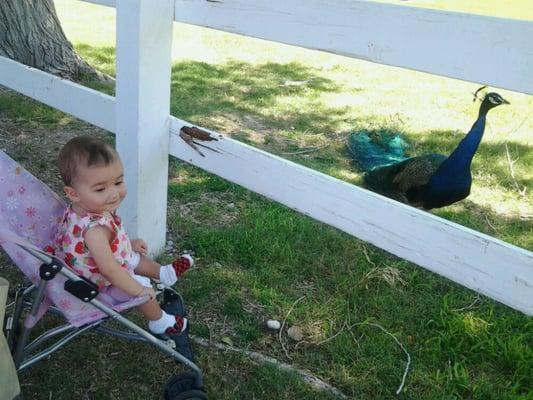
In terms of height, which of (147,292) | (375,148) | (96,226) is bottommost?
(375,148)

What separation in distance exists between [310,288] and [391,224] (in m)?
0.84

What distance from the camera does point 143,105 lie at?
2.48 m

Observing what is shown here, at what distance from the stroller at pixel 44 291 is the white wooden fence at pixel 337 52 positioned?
2.04 feet

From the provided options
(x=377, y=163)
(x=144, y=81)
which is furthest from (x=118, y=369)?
(x=377, y=163)

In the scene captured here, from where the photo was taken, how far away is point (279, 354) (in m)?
2.39

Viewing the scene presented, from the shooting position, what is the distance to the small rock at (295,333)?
2473 mm

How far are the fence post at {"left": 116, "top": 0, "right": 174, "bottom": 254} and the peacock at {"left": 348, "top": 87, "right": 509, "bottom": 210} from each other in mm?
1671

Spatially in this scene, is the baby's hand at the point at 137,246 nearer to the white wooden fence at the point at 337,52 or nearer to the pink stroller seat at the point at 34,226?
the pink stroller seat at the point at 34,226

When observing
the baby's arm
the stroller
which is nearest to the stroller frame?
the stroller

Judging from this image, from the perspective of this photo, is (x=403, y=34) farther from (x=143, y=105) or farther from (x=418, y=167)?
(x=418, y=167)

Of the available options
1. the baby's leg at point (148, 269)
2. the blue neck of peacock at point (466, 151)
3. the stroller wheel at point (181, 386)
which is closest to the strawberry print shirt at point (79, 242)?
the baby's leg at point (148, 269)

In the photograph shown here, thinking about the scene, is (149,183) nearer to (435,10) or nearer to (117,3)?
(117,3)

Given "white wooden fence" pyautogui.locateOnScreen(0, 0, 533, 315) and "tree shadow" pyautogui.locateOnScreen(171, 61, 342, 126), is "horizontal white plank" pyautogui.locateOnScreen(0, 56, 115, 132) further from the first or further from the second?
"tree shadow" pyautogui.locateOnScreen(171, 61, 342, 126)

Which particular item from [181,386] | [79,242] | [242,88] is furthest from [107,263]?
[242,88]
